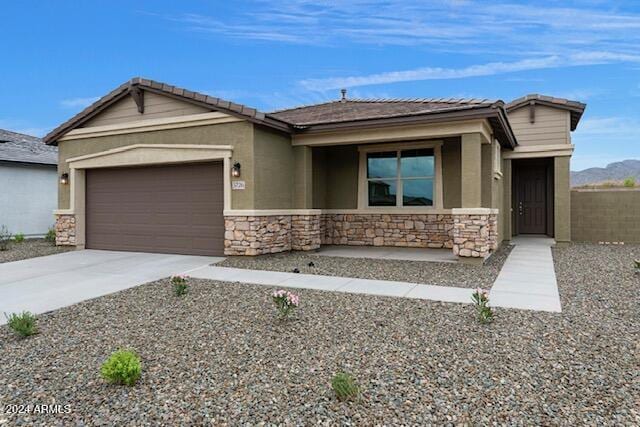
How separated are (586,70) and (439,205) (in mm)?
15592

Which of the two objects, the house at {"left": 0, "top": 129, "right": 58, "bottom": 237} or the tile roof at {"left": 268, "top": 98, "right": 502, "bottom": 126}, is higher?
the tile roof at {"left": 268, "top": 98, "right": 502, "bottom": 126}

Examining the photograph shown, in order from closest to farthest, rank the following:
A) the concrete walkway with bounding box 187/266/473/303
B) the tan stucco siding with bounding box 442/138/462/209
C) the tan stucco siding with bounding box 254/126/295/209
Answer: the concrete walkway with bounding box 187/266/473/303 → the tan stucco siding with bounding box 254/126/295/209 → the tan stucco siding with bounding box 442/138/462/209

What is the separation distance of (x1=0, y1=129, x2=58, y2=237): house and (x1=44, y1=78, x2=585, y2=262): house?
13.3 ft

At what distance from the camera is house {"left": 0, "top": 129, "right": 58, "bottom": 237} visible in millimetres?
14445

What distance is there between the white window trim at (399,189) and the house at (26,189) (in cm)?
1193

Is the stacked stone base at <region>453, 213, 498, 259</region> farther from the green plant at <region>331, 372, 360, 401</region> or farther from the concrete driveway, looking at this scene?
the green plant at <region>331, 372, 360, 401</region>

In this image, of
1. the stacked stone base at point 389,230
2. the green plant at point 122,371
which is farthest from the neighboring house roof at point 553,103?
the green plant at point 122,371

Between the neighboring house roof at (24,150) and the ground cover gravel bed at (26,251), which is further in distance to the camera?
the neighboring house roof at (24,150)

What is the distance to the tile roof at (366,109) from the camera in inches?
375

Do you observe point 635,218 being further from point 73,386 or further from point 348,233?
point 73,386

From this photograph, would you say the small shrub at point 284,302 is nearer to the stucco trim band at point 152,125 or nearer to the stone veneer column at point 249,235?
the stone veneer column at point 249,235

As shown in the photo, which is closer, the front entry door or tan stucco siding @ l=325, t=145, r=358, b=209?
tan stucco siding @ l=325, t=145, r=358, b=209

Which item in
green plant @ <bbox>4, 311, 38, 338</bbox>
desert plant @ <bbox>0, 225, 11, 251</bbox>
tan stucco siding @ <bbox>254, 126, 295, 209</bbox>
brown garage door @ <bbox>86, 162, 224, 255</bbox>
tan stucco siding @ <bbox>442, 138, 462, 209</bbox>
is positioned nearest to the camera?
green plant @ <bbox>4, 311, 38, 338</bbox>

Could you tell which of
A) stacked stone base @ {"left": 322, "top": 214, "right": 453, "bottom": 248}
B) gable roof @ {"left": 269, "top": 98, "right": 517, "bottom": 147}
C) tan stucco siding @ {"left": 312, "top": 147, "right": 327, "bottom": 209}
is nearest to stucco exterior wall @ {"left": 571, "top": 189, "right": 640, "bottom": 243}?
gable roof @ {"left": 269, "top": 98, "right": 517, "bottom": 147}
